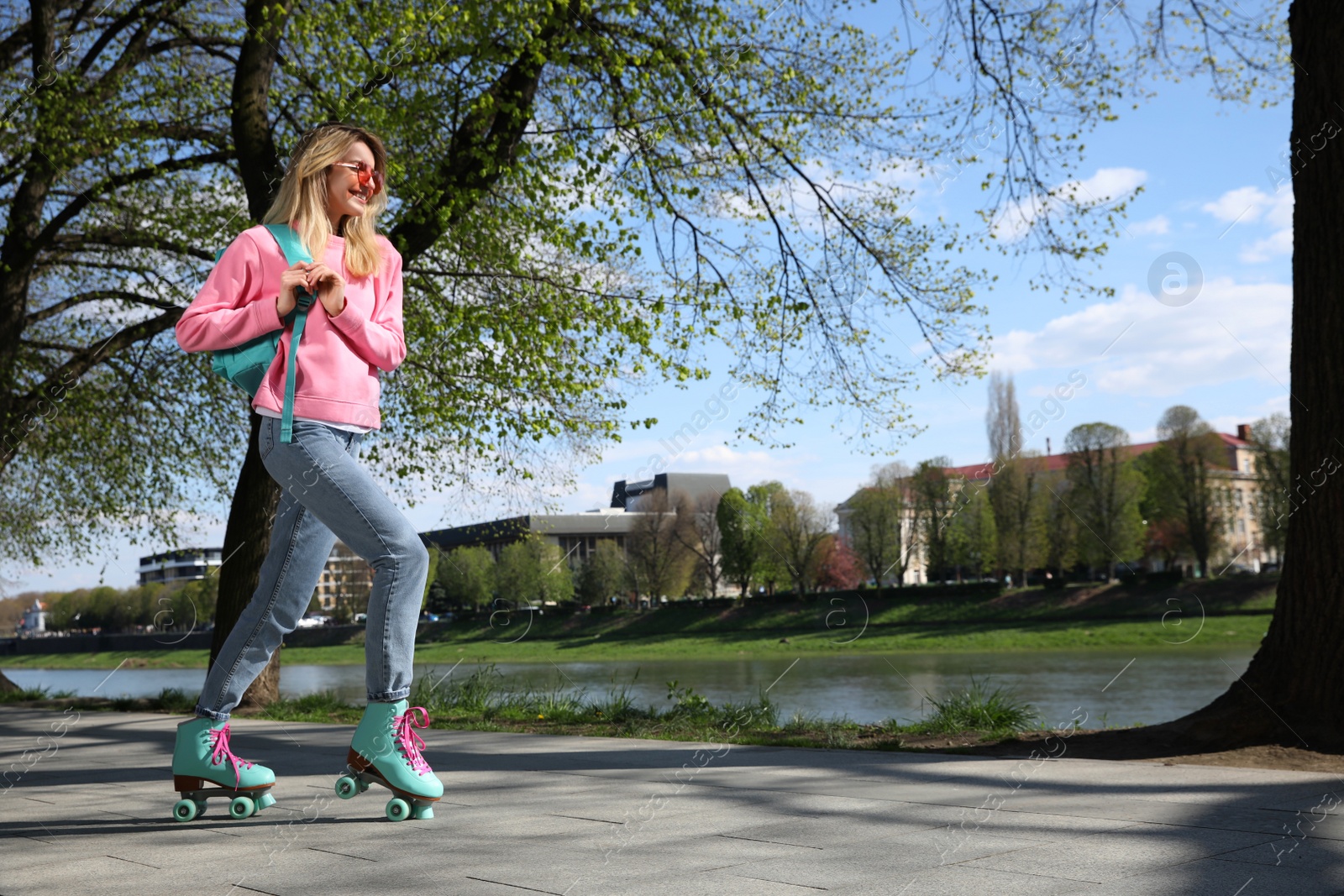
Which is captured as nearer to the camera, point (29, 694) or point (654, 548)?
point (29, 694)

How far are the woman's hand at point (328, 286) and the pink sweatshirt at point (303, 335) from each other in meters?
0.04

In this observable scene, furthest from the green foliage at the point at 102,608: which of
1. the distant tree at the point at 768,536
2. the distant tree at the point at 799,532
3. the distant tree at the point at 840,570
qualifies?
the distant tree at the point at 840,570

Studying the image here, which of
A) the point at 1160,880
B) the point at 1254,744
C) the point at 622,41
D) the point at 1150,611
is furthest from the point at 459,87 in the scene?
the point at 1150,611

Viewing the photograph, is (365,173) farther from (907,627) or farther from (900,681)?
(907,627)

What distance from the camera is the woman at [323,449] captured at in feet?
10.2

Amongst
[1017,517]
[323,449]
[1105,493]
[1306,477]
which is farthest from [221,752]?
[1105,493]

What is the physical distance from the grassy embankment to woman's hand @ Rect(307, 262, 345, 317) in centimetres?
3417

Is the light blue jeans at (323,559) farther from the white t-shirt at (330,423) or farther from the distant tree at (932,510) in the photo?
the distant tree at (932,510)

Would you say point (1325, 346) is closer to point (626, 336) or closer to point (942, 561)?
point (626, 336)

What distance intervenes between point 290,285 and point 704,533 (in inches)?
1587

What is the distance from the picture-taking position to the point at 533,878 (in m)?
2.54

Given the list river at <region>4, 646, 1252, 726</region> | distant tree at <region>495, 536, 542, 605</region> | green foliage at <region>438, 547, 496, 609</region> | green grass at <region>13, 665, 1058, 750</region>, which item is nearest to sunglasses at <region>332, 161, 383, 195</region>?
green grass at <region>13, 665, 1058, 750</region>

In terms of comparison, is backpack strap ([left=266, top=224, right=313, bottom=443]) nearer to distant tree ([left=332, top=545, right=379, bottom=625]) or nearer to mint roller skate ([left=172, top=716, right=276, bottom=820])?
mint roller skate ([left=172, top=716, right=276, bottom=820])

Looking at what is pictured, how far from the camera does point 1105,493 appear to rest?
177 feet
